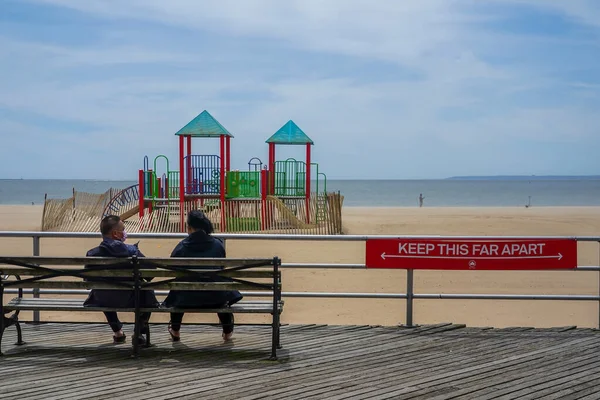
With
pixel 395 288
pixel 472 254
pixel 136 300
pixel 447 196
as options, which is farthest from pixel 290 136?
pixel 447 196

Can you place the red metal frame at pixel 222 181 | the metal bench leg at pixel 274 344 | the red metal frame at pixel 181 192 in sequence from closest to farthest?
1. the metal bench leg at pixel 274 344
2. the red metal frame at pixel 181 192
3. the red metal frame at pixel 222 181

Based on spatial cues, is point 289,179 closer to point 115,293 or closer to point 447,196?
point 115,293

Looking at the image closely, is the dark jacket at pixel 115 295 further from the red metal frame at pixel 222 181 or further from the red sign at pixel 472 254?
the red metal frame at pixel 222 181

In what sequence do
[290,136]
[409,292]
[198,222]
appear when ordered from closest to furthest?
[198,222]
[409,292]
[290,136]

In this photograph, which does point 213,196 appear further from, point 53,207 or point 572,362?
point 572,362

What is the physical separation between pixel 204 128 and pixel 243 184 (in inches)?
87.4

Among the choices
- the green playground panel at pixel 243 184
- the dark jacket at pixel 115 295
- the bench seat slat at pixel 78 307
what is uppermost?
the green playground panel at pixel 243 184

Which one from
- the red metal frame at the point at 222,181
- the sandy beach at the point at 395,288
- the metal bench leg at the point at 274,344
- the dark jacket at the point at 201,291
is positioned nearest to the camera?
the metal bench leg at the point at 274,344

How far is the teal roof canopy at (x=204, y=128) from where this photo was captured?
2253cm

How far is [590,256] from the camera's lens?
600 inches

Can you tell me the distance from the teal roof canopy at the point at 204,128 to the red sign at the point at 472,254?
647 inches

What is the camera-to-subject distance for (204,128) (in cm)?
2272

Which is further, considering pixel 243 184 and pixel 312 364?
pixel 243 184

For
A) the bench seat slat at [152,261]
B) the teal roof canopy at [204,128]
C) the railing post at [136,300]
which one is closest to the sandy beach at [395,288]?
the railing post at [136,300]
